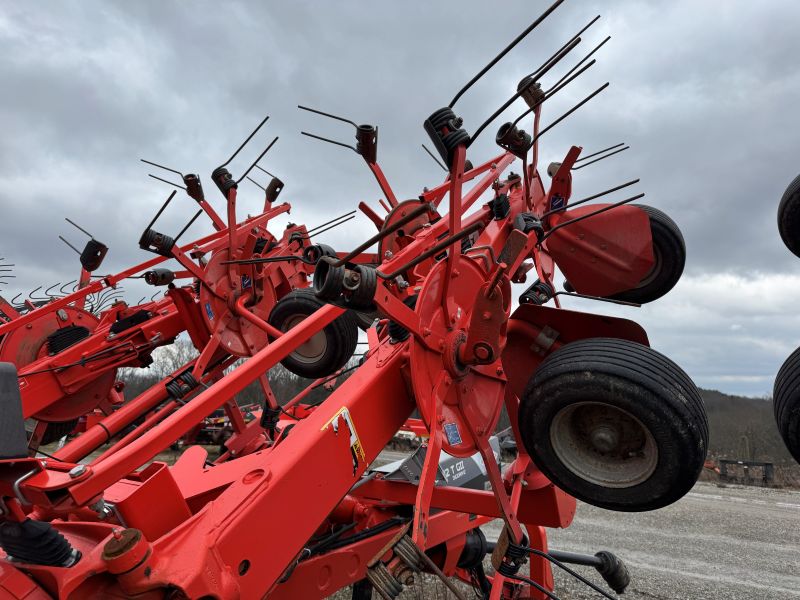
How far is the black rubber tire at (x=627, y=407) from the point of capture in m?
2.04

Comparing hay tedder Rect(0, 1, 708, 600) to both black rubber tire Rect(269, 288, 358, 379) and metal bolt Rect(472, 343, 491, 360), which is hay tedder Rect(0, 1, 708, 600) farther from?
black rubber tire Rect(269, 288, 358, 379)

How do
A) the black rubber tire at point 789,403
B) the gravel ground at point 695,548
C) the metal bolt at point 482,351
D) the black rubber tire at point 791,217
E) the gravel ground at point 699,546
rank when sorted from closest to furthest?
the black rubber tire at point 789,403, the metal bolt at point 482,351, the black rubber tire at point 791,217, the gravel ground at point 695,548, the gravel ground at point 699,546

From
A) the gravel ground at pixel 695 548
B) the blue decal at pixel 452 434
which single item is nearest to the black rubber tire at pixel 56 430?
the gravel ground at pixel 695 548

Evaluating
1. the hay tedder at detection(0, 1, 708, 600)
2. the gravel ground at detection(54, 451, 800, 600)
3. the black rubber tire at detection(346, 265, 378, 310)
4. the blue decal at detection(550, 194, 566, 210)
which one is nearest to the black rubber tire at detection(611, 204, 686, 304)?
the hay tedder at detection(0, 1, 708, 600)

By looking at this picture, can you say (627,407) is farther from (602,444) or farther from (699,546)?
(699,546)

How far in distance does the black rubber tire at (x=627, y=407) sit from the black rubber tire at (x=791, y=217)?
4.07ft

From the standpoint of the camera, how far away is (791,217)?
279 centimetres

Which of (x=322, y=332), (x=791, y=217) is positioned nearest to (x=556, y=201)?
(x=791, y=217)

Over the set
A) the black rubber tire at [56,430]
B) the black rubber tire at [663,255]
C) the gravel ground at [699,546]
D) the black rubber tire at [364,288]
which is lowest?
the gravel ground at [699,546]

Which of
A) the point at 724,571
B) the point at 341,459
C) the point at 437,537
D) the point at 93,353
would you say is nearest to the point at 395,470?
the point at 437,537

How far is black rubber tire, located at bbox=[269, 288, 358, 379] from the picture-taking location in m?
5.61

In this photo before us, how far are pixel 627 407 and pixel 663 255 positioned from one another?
2.37 metres

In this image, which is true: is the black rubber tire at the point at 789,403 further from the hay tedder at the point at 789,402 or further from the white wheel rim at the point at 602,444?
the white wheel rim at the point at 602,444

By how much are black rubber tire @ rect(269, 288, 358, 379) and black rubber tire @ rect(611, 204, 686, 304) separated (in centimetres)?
274
